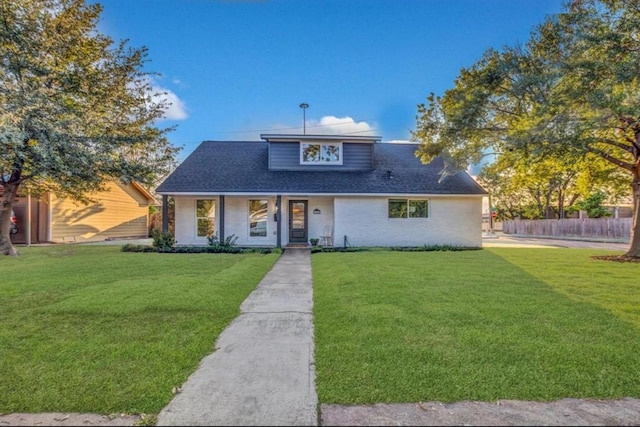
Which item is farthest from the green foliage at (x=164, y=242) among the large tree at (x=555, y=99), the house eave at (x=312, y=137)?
the large tree at (x=555, y=99)

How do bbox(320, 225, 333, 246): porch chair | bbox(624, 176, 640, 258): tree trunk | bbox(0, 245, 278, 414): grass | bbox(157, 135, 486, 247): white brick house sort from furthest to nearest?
bbox(320, 225, 333, 246): porch chair, bbox(157, 135, 486, 247): white brick house, bbox(624, 176, 640, 258): tree trunk, bbox(0, 245, 278, 414): grass

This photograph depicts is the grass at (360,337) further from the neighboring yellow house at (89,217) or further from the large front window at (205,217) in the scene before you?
the neighboring yellow house at (89,217)

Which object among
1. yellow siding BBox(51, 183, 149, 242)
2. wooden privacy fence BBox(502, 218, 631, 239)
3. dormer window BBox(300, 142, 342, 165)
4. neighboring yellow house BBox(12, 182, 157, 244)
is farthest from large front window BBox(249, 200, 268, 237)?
wooden privacy fence BBox(502, 218, 631, 239)

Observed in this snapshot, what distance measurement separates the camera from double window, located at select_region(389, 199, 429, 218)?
50.9 ft

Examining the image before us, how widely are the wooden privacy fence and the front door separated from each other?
20864mm

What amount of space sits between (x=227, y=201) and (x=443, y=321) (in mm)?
12651

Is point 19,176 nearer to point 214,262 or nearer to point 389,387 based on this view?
point 214,262

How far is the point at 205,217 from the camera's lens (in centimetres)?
1552

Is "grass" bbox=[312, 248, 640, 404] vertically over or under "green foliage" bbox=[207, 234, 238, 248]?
under

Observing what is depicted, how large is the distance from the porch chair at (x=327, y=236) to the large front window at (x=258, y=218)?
2.65 metres

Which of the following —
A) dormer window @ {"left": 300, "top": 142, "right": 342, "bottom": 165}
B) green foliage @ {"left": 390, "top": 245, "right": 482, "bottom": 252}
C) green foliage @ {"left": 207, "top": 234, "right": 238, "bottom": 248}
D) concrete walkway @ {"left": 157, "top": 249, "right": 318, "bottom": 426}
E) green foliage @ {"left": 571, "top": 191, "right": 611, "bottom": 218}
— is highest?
dormer window @ {"left": 300, "top": 142, "right": 342, "bottom": 165}

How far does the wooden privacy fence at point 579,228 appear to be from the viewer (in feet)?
72.2

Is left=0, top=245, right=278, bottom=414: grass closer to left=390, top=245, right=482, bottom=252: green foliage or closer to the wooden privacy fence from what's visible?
left=390, top=245, right=482, bottom=252: green foliage

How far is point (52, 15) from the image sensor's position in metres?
10.8
